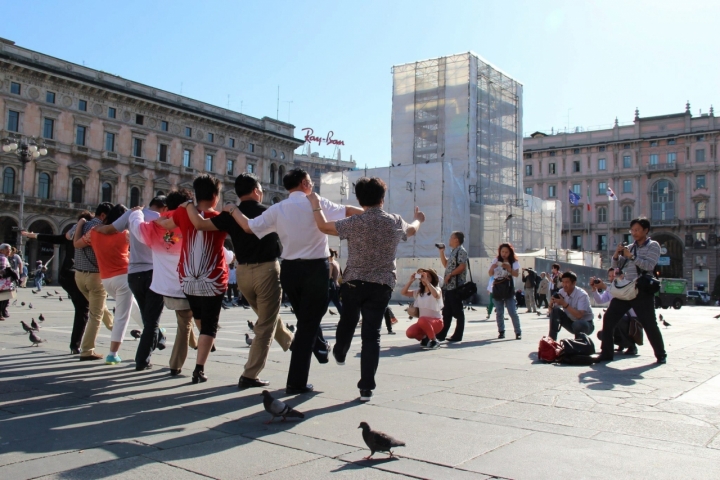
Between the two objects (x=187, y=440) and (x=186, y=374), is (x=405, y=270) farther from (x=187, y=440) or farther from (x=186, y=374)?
(x=187, y=440)

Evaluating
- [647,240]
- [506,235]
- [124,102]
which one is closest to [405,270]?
[506,235]

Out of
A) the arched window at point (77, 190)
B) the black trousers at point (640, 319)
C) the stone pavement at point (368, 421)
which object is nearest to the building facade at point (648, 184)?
the arched window at point (77, 190)

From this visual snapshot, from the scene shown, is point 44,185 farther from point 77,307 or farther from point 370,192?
point 370,192

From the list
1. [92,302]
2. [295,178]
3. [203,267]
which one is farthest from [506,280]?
[92,302]

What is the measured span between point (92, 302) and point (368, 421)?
3986 mm

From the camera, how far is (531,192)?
7444 cm

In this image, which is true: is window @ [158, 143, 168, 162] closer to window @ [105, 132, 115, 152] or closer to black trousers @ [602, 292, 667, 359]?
window @ [105, 132, 115, 152]

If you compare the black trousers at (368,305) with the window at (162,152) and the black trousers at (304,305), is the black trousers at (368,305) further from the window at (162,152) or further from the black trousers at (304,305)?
the window at (162,152)

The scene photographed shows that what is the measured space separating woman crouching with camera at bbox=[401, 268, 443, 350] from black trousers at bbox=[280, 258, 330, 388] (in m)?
3.60

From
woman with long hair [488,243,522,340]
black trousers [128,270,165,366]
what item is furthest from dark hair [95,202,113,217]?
woman with long hair [488,243,522,340]

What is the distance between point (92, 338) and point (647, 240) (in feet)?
20.0

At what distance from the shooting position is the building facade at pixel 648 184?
64.4 metres

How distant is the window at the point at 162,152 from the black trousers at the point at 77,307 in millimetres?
48724

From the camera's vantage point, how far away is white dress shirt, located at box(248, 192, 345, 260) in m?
4.88
